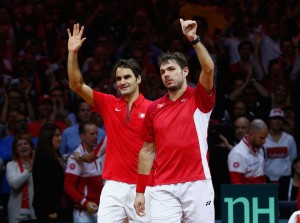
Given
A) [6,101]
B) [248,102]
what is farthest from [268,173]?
[6,101]

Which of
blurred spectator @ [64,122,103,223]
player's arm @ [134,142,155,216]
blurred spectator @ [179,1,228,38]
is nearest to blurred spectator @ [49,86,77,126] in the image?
blurred spectator @ [64,122,103,223]

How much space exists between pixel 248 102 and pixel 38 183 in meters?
4.03

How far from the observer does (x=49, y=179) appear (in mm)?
11672

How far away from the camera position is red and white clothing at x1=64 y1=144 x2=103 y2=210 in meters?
11.6

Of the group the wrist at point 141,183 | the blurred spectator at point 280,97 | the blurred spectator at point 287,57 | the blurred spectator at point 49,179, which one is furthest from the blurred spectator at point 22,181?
the blurred spectator at point 287,57

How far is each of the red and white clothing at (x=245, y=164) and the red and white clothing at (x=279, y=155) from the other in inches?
32.4

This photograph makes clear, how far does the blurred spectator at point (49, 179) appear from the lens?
11.6 metres

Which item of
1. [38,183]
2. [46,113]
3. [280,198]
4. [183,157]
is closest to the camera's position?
[183,157]

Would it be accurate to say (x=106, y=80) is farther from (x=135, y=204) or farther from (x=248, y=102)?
(x=135, y=204)

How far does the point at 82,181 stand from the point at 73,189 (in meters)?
0.20

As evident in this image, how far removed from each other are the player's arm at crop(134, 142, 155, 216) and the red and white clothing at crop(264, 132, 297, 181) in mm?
4733

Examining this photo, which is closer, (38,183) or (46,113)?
(38,183)

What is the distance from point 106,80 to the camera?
1432cm

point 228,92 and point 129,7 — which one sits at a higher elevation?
point 129,7
